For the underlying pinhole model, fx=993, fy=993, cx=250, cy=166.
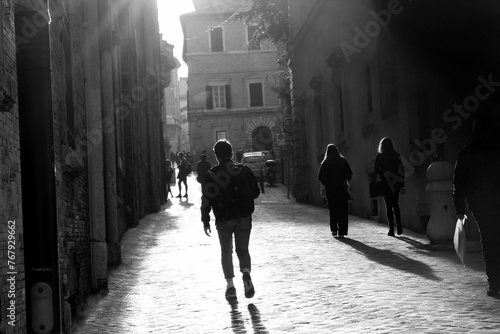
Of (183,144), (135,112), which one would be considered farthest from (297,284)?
(183,144)

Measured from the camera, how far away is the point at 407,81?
17500mm

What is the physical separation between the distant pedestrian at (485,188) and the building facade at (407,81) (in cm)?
323

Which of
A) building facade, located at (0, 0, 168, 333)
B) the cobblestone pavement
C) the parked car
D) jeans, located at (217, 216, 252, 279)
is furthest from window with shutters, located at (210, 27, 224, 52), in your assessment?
jeans, located at (217, 216, 252, 279)

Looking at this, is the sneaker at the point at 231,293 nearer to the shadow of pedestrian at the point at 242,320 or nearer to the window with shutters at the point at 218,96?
the shadow of pedestrian at the point at 242,320

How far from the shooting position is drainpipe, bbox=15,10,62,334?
224 inches

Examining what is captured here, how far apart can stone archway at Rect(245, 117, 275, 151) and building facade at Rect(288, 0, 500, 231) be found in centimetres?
4326

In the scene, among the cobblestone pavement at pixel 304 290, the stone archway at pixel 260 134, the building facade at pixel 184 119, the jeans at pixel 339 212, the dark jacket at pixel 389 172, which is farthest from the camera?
the building facade at pixel 184 119

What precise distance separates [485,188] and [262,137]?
199ft

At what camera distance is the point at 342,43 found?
2328 cm

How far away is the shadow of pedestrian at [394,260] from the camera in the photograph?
11.6 m

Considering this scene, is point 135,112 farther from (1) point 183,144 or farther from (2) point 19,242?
(1) point 183,144

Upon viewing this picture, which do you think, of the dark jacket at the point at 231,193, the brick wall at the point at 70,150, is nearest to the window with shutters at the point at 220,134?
the brick wall at the point at 70,150

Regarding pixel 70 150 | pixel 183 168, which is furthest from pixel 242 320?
pixel 183 168

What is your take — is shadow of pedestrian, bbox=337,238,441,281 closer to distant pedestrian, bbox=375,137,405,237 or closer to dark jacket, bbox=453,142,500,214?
distant pedestrian, bbox=375,137,405,237
